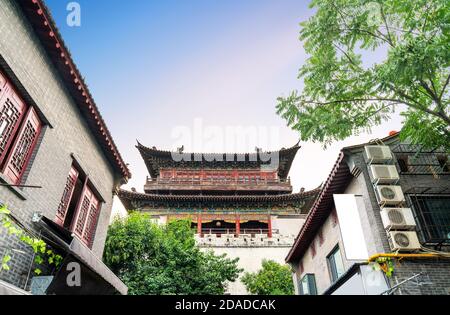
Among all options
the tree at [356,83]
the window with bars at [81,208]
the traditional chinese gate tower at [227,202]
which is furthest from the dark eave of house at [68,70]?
the traditional chinese gate tower at [227,202]

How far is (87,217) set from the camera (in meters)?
7.93

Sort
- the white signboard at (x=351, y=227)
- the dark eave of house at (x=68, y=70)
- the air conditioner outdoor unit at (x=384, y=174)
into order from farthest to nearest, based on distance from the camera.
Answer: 1. the air conditioner outdoor unit at (x=384, y=174)
2. the white signboard at (x=351, y=227)
3. the dark eave of house at (x=68, y=70)

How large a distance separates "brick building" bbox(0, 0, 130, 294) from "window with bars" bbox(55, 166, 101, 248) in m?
0.02

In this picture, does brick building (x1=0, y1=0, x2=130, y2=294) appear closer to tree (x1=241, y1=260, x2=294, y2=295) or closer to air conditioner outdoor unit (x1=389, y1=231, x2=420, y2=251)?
air conditioner outdoor unit (x1=389, y1=231, x2=420, y2=251)

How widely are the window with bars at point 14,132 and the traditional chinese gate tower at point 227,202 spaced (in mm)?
18309

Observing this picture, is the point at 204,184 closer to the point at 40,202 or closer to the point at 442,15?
the point at 40,202

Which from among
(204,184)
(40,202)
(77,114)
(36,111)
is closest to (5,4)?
(36,111)

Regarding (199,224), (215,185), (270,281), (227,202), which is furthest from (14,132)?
(215,185)

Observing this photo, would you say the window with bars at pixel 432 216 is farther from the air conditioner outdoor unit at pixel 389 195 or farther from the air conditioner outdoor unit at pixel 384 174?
the air conditioner outdoor unit at pixel 384 174

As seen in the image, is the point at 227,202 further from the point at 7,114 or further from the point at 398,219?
the point at 7,114

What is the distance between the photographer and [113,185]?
9547mm

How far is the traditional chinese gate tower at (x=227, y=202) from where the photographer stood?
2325 centimetres

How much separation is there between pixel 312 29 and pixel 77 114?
576 centimetres

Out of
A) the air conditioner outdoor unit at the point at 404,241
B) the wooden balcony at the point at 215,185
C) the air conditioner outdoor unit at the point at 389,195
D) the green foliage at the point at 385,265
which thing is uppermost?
the wooden balcony at the point at 215,185
